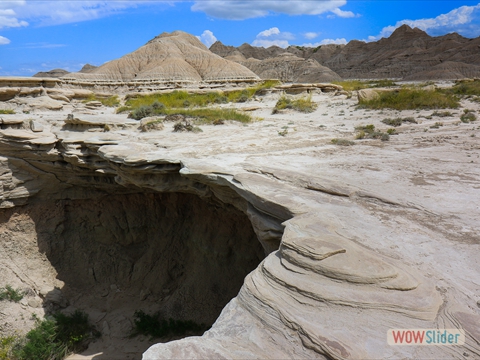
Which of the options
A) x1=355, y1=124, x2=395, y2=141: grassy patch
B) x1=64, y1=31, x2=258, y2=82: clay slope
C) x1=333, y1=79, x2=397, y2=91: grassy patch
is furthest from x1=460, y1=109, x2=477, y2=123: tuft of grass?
x1=64, y1=31, x2=258, y2=82: clay slope

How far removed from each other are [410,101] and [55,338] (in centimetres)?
1338

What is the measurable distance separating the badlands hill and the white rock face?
3540 cm

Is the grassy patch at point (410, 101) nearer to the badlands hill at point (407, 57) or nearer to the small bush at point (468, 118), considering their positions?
the small bush at point (468, 118)

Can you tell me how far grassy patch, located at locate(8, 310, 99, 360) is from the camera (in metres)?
6.95

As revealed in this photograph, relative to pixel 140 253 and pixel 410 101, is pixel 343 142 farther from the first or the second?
pixel 410 101

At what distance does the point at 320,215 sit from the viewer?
4008 mm

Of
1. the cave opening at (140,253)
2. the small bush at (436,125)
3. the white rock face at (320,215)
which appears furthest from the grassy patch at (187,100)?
the small bush at (436,125)

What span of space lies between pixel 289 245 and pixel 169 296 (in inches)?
246

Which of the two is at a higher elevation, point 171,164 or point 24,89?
point 24,89

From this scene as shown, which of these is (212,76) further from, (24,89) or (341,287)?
(341,287)

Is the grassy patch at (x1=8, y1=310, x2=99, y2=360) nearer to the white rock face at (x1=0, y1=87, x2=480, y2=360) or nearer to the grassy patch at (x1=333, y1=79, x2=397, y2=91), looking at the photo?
the white rock face at (x1=0, y1=87, x2=480, y2=360)

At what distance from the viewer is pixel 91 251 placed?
9.87m

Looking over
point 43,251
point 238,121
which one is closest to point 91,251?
point 43,251

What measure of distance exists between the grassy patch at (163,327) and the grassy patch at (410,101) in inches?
405
